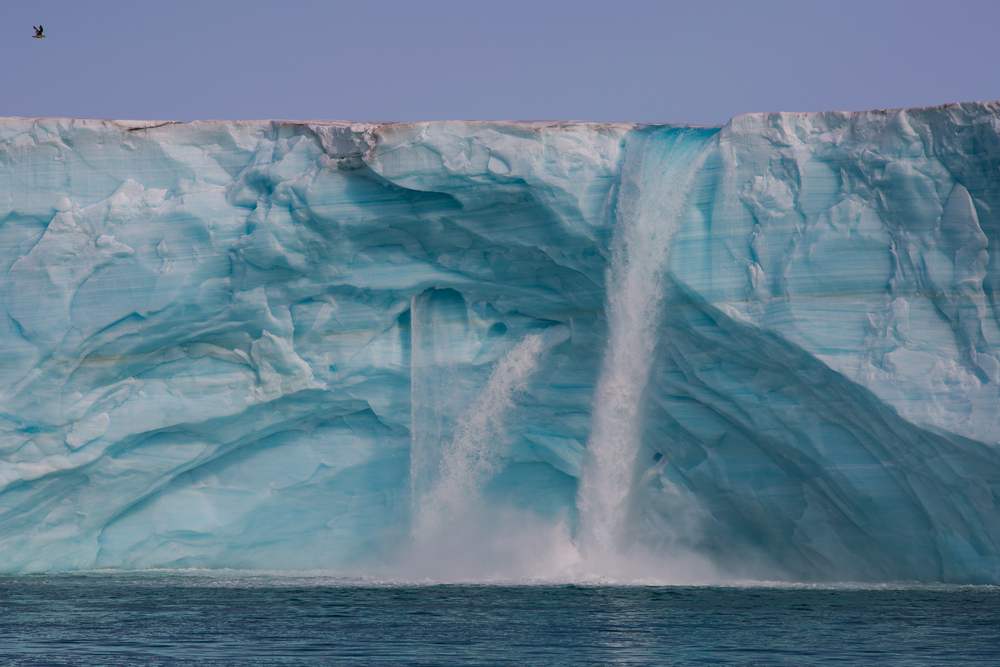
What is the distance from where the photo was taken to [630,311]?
17.1m

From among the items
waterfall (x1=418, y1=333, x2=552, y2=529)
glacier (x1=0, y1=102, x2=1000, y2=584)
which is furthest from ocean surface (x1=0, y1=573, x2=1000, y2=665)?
waterfall (x1=418, y1=333, x2=552, y2=529)

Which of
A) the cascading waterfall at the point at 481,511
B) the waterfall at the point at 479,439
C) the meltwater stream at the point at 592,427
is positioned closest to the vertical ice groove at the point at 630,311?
the meltwater stream at the point at 592,427

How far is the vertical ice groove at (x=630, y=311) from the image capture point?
663 inches

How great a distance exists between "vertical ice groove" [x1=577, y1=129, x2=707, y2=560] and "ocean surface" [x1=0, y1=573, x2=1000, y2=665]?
1210 millimetres

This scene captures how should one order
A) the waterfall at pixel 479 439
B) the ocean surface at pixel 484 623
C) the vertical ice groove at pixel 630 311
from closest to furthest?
the ocean surface at pixel 484 623, the vertical ice groove at pixel 630 311, the waterfall at pixel 479 439

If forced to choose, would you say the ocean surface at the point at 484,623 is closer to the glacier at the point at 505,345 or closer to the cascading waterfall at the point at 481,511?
the glacier at the point at 505,345

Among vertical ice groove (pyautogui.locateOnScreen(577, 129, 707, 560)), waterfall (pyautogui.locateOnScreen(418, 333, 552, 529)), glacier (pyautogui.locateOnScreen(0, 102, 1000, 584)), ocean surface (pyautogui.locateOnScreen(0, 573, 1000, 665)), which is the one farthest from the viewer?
waterfall (pyautogui.locateOnScreen(418, 333, 552, 529))

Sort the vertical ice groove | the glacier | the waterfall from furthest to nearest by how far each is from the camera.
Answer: the waterfall → the vertical ice groove → the glacier

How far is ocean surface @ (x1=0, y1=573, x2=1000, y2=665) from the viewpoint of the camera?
10664 millimetres

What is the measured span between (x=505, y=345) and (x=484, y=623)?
5.72 meters

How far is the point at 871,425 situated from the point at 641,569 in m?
3.42

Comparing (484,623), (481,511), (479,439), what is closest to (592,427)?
(479,439)

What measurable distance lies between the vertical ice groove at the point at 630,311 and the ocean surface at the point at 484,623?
1.21 m

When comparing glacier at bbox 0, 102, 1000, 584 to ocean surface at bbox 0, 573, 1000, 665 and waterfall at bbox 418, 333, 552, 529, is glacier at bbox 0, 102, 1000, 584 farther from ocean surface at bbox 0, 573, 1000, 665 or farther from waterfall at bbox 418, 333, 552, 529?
ocean surface at bbox 0, 573, 1000, 665
